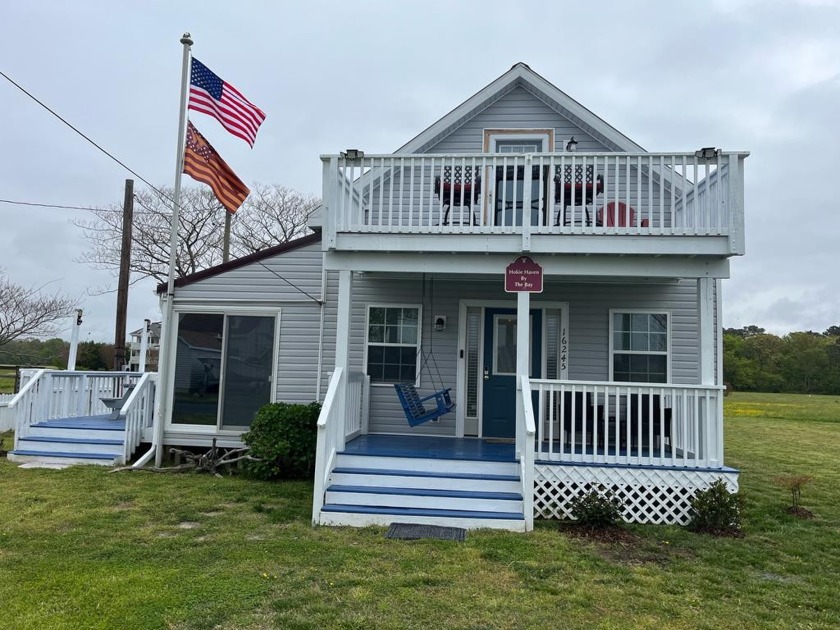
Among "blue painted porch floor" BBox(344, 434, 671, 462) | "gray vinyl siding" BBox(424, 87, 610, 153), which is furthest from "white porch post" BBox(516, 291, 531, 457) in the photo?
"gray vinyl siding" BBox(424, 87, 610, 153)

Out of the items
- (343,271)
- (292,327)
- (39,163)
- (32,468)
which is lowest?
(32,468)

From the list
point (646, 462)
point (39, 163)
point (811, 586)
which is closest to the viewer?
point (811, 586)

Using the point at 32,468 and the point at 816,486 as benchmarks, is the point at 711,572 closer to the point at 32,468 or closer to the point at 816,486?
the point at 816,486

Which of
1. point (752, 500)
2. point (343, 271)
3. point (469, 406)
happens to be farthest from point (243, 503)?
point (752, 500)

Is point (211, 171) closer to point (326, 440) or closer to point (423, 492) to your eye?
point (326, 440)

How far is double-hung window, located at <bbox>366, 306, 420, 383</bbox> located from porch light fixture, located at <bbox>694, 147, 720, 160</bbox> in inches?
178

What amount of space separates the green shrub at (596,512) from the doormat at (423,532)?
125 cm

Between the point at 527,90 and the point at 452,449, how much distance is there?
6.08 m

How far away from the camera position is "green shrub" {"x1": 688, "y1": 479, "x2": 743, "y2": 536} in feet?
20.0

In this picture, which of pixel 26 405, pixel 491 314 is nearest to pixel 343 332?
pixel 491 314

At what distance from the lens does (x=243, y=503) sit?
6898 mm

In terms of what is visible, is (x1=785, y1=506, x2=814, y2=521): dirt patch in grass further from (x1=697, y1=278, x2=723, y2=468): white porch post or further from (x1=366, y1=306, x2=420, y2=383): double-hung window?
(x1=366, y1=306, x2=420, y2=383): double-hung window

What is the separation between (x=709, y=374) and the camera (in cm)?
682

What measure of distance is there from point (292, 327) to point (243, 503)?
334 centimetres
